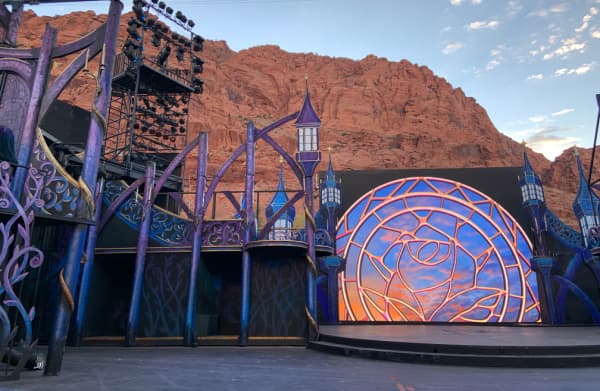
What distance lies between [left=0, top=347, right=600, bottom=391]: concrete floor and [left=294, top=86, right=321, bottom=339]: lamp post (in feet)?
7.92

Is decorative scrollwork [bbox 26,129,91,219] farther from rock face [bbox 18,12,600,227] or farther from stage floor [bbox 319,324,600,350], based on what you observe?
rock face [bbox 18,12,600,227]

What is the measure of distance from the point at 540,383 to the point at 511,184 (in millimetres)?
15928

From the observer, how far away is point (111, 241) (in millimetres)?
11906

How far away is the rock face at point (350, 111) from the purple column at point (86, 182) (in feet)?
120

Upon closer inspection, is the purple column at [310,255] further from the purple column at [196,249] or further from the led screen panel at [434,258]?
the led screen panel at [434,258]

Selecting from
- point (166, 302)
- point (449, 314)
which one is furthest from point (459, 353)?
point (449, 314)

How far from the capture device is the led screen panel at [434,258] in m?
17.2

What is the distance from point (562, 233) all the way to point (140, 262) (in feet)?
66.3

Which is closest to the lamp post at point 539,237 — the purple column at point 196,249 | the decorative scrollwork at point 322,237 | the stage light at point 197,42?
the decorative scrollwork at point 322,237

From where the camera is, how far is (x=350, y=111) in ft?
213

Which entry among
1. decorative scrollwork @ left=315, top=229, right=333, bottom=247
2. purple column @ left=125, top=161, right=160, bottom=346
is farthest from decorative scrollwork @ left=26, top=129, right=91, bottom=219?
decorative scrollwork @ left=315, top=229, right=333, bottom=247

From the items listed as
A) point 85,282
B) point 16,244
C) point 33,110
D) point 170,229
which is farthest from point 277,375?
point 85,282

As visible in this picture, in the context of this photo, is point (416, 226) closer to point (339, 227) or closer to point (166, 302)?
point (339, 227)

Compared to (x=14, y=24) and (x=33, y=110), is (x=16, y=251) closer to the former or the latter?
(x=33, y=110)
